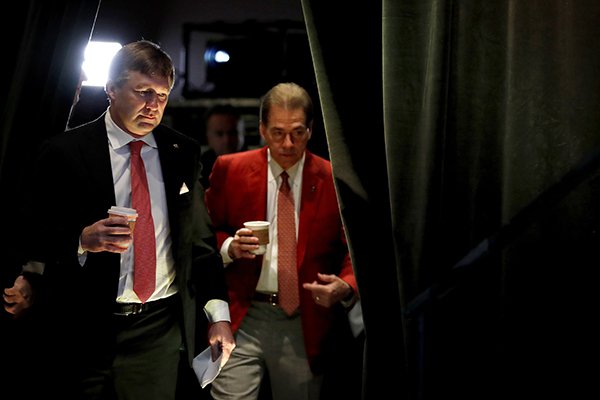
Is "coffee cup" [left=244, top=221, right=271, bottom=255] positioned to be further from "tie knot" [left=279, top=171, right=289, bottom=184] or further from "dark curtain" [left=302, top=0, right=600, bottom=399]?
"dark curtain" [left=302, top=0, right=600, bottom=399]

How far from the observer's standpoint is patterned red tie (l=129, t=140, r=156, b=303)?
117 inches

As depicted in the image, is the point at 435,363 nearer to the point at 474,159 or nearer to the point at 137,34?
the point at 474,159

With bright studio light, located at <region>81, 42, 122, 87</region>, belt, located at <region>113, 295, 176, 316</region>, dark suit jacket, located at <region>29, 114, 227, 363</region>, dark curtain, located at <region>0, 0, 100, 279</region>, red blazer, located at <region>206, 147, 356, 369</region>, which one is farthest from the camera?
bright studio light, located at <region>81, 42, 122, 87</region>

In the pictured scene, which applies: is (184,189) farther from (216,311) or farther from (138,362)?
(138,362)

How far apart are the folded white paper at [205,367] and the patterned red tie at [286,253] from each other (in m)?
0.55

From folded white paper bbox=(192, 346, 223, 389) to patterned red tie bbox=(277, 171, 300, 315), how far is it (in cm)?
55

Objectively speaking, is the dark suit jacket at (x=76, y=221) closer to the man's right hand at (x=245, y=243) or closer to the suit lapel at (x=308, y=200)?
the man's right hand at (x=245, y=243)

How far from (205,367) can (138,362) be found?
289 mm

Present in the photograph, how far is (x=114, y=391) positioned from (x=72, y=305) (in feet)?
1.31

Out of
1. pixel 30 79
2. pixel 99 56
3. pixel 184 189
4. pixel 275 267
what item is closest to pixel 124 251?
pixel 184 189

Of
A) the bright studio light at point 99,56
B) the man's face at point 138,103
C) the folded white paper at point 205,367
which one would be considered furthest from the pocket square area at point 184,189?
the bright studio light at point 99,56

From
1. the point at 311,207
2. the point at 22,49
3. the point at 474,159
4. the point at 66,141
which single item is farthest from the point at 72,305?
the point at 474,159

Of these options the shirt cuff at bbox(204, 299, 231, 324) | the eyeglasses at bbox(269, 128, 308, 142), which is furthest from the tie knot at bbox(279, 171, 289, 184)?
the shirt cuff at bbox(204, 299, 231, 324)

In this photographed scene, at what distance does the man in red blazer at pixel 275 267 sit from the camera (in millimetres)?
3578
